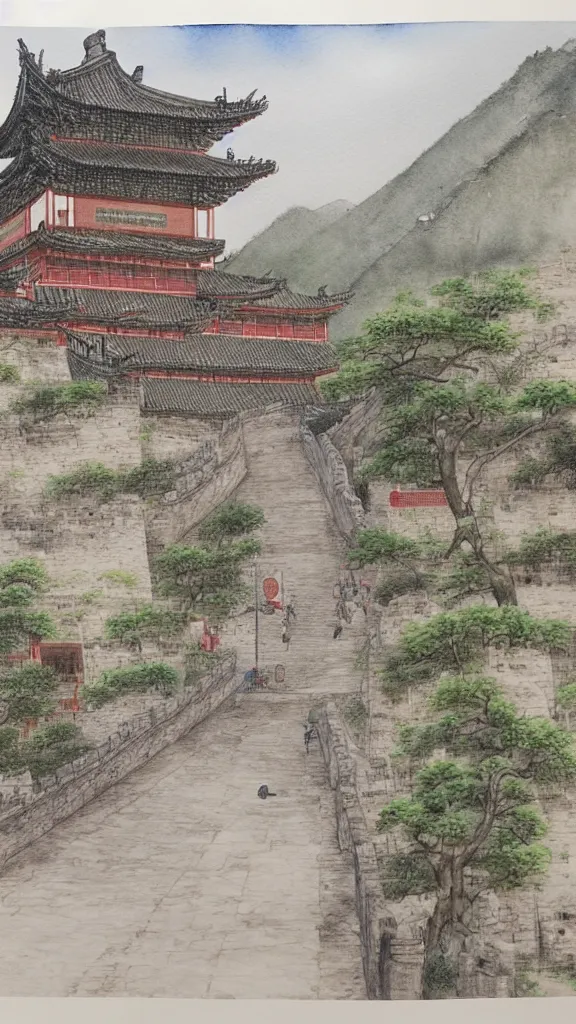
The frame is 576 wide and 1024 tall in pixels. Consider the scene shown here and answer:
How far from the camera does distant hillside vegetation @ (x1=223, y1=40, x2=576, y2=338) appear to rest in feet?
27.0

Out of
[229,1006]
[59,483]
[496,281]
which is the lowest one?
[229,1006]

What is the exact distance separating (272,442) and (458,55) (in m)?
2.72

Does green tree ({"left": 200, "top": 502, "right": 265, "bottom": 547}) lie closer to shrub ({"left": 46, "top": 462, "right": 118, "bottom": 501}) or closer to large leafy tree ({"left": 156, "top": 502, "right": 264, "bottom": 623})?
large leafy tree ({"left": 156, "top": 502, "right": 264, "bottom": 623})

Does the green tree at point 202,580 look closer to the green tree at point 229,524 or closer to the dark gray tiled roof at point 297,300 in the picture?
the green tree at point 229,524

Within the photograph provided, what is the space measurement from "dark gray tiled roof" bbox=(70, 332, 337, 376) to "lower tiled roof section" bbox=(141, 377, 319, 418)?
0.35ft

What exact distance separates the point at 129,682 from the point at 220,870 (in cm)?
122

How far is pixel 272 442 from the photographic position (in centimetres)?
930

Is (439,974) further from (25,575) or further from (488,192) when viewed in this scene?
(488,192)

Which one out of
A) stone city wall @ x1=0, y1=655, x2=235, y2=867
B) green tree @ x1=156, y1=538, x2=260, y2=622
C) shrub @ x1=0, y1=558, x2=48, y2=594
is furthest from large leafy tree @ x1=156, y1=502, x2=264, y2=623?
shrub @ x1=0, y1=558, x2=48, y2=594

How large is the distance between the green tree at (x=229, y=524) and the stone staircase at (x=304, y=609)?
9cm

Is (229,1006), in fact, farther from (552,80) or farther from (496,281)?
(552,80)

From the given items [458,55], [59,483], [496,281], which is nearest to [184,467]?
[59,483]

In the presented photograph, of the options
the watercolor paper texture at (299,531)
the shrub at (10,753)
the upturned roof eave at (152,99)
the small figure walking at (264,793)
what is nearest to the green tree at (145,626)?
the watercolor paper texture at (299,531)

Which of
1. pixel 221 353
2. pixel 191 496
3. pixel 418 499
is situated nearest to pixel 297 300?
pixel 221 353
